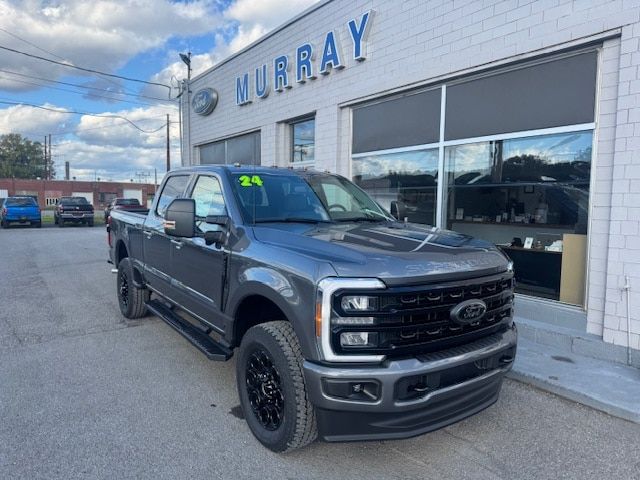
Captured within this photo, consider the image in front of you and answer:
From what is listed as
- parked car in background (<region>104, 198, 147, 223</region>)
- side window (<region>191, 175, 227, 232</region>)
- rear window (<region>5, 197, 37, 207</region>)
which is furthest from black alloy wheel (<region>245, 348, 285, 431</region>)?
rear window (<region>5, 197, 37, 207</region>)

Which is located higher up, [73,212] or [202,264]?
[202,264]

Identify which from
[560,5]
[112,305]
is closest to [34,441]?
[112,305]

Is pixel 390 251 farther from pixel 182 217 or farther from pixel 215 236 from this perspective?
pixel 182 217

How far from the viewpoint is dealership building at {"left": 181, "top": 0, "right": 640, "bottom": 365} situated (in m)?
4.84

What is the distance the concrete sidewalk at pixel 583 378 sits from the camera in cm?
384

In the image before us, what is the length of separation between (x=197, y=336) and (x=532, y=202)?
15.1ft

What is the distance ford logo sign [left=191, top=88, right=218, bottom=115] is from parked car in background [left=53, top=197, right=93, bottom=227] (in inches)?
644

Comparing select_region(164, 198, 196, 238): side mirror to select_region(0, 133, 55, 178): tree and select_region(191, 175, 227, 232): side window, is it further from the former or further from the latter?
select_region(0, 133, 55, 178): tree

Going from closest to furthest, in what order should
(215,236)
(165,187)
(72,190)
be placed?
1. (215,236)
2. (165,187)
3. (72,190)

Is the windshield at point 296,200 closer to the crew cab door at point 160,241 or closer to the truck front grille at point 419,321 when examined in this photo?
the crew cab door at point 160,241

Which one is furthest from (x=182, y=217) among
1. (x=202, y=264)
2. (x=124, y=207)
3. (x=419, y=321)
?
(x=124, y=207)

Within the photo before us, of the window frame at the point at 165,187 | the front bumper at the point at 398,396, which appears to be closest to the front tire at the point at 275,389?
the front bumper at the point at 398,396

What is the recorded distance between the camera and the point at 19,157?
77.7 m

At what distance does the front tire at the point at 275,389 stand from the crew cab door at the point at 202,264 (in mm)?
636
